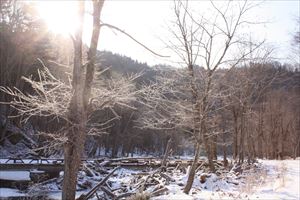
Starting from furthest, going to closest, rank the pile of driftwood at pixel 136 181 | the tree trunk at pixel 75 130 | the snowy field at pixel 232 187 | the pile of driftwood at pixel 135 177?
the pile of driftwood at pixel 135 177 < the pile of driftwood at pixel 136 181 < the snowy field at pixel 232 187 < the tree trunk at pixel 75 130

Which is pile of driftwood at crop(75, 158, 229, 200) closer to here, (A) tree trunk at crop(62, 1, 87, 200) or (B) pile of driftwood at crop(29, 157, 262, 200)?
(B) pile of driftwood at crop(29, 157, 262, 200)

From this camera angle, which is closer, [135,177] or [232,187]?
[232,187]

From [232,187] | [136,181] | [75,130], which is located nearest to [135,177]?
[136,181]

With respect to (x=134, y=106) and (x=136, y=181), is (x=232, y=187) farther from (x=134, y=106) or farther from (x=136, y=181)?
(x=134, y=106)

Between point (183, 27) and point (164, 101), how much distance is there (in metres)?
3.11

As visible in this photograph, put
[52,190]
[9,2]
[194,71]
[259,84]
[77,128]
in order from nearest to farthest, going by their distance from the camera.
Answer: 1. [77,128]
2. [194,71]
3. [52,190]
4. [259,84]
5. [9,2]

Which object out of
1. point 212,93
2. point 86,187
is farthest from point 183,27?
point 86,187

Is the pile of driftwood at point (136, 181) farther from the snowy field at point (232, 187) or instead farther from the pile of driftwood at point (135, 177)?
the snowy field at point (232, 187)

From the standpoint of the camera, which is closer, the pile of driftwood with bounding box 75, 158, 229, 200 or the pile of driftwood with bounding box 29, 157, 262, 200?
the pile of driftwood with bounding box 75, 158, 229, 200

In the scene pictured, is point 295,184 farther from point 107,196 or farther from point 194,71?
point 107,196

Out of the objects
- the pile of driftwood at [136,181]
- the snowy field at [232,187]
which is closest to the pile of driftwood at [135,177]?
the pile of driftwood at [136,181]

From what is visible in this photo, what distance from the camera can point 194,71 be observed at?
49.5ft

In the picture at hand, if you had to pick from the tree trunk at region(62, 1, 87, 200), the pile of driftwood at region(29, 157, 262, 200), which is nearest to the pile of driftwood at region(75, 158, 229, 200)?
the pile of driftwood at region(29, 157, 262, 200)

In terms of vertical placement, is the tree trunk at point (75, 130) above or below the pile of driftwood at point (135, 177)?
above
